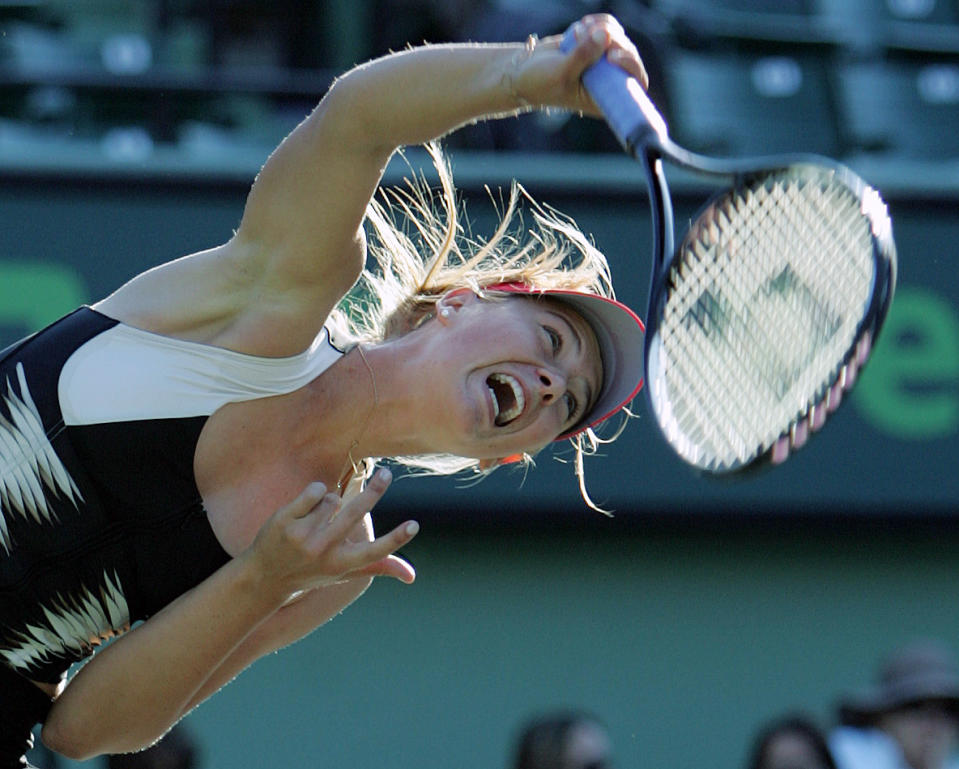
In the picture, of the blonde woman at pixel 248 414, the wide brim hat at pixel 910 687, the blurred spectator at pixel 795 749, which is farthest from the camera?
the wide brim hat at pixel 910 687

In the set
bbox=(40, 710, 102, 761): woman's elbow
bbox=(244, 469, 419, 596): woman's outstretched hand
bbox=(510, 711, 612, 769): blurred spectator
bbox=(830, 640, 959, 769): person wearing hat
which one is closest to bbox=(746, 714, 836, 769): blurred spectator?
bbox=(830, 640, 959, 769): person wearing hat

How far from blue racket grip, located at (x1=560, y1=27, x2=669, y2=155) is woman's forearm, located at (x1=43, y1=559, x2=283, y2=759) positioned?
0.71 m

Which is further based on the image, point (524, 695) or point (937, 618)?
point (937, 618)

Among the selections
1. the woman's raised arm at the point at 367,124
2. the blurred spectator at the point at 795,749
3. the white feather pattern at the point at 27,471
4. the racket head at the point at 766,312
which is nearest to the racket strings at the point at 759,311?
the racket head at the point at 766,312

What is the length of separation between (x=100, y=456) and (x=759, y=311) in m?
0.87

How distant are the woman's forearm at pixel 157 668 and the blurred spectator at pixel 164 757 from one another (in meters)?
1.51

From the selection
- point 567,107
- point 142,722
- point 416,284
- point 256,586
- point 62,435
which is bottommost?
point 142,722

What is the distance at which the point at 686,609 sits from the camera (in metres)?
5.28

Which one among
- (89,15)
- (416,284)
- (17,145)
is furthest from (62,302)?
(416,284)

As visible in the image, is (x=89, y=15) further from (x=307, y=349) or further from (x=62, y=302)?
(x=307, y=349)

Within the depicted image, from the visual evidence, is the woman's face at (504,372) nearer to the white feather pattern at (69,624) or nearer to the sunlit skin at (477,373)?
the sunlit skin at (477,373)

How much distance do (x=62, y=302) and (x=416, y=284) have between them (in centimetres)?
279

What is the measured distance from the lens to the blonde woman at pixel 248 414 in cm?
193

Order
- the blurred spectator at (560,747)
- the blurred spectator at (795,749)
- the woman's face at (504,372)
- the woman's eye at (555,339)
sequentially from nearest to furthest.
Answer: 1. the woman's face at (504,372)
2. the woman's eye at (555,339)
3. the blurred spectator at (795,749)
4. the blurred spectator at (560,747)
